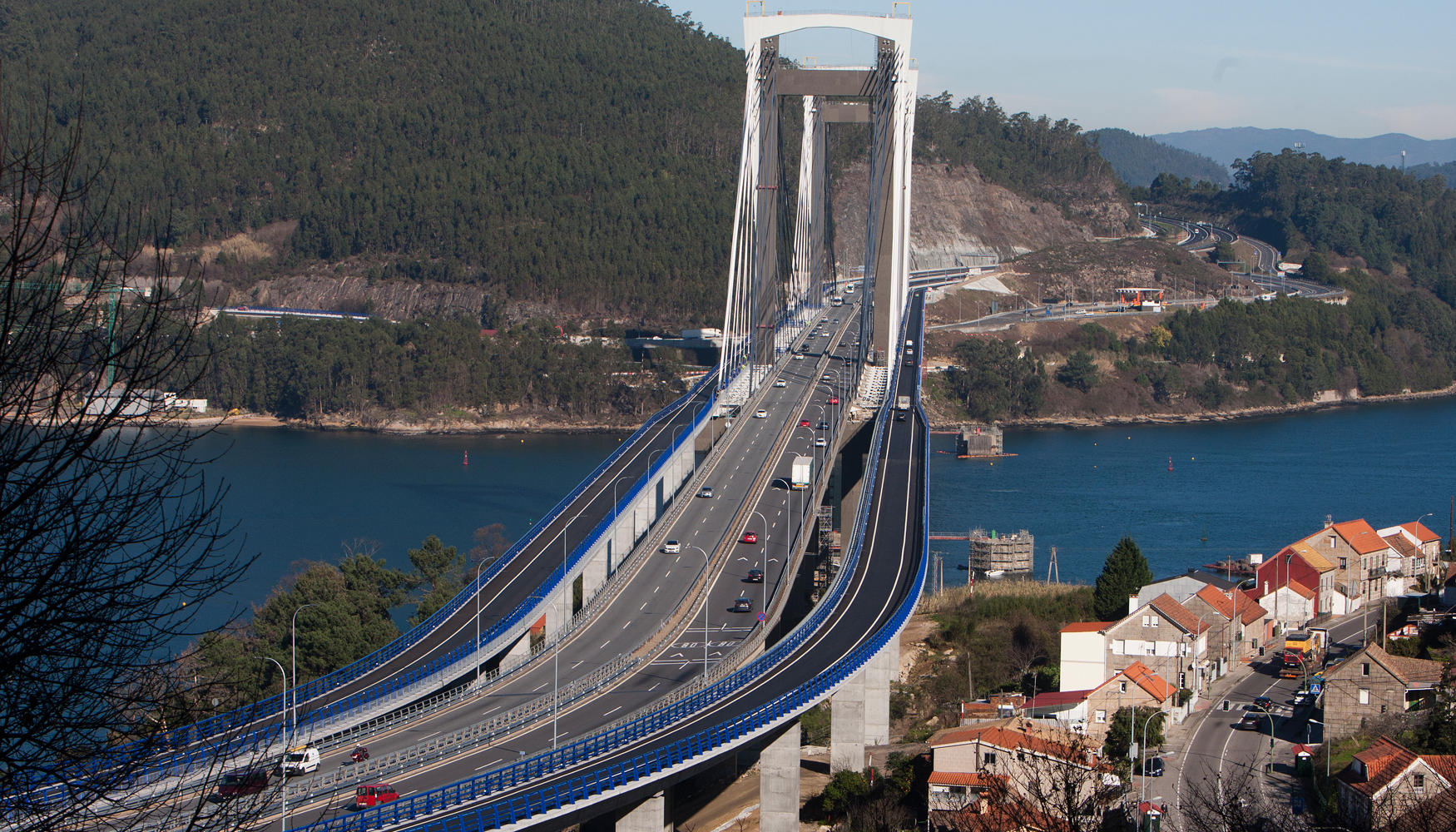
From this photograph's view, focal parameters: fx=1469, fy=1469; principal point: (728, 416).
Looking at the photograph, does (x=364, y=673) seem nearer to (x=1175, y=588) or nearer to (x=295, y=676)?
(x=295, y=676)

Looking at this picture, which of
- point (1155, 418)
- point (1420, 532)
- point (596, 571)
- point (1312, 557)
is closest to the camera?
point (596, 571)

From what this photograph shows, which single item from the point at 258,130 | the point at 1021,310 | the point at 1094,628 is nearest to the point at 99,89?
the point at 258,130

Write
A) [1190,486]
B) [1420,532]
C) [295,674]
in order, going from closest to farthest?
[295,674] < [1420,532] < [1190,486]

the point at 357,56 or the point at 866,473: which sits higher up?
the point at 357,56

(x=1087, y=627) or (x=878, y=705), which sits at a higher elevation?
(x=1087, y=627)

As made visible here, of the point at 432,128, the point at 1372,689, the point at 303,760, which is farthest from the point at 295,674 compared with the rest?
the point at 432,128

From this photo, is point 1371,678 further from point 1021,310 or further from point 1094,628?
point 1021,310

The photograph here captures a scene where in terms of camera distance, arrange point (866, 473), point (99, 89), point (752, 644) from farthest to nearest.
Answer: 1. point (99, 89)
2. point (866, 473)
3. point (752, 644)

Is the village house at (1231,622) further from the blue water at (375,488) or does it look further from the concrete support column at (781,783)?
the blue water at (375,488)

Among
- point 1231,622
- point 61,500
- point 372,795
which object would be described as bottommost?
point 1231,622
